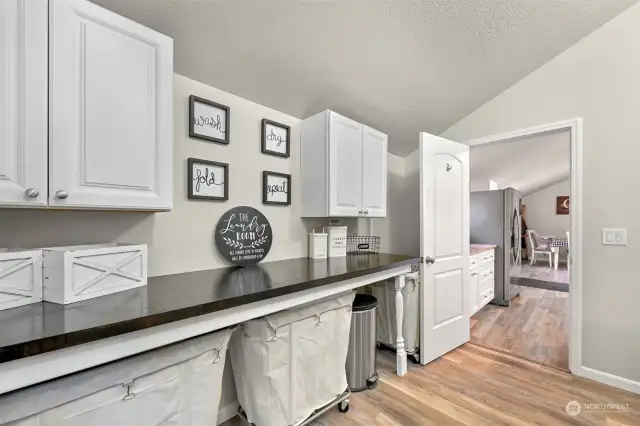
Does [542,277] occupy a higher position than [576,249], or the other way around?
[576,249]

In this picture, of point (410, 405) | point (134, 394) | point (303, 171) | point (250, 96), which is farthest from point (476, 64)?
point (134, 394)

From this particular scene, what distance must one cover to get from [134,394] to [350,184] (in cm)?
171

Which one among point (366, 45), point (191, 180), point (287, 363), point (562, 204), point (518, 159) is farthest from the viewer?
point (562, 204)

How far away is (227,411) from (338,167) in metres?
1.69

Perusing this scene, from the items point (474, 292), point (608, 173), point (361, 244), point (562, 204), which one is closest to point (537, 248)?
point (562, 204)

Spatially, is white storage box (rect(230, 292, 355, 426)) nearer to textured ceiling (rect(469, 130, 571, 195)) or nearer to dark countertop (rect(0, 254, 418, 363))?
dark countertop (rect(0, 254, 418, 363))

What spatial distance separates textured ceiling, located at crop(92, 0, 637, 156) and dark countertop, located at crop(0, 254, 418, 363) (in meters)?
1.13

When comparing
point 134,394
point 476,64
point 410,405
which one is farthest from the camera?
point 476,64

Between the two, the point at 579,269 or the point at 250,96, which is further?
the point at 579,269

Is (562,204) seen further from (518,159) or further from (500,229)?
(500,229)

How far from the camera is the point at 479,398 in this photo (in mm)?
1945

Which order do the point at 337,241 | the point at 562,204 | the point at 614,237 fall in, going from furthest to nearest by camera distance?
1. the point at 562,204
2. the point at 337,241
3. the point at 614,237

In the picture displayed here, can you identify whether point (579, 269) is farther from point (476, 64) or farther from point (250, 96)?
point (250, 96)

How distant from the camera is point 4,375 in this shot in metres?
0.71
